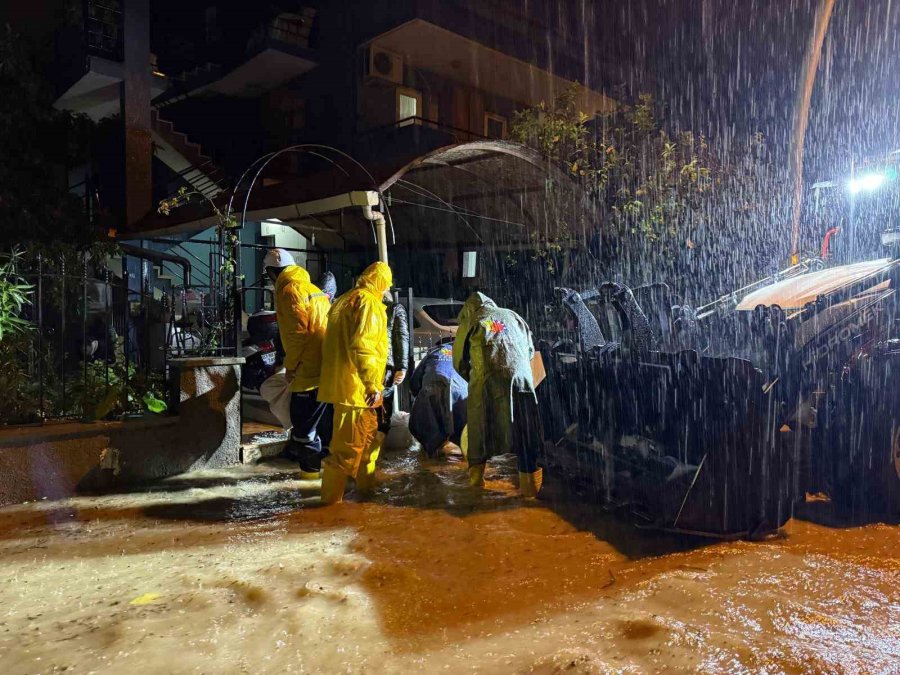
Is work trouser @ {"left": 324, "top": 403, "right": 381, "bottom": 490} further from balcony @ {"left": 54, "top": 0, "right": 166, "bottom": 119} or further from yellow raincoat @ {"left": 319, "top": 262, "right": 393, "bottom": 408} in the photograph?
balcony @ {"left": 54, "top": 0, "right": 166, "bottom": 119}

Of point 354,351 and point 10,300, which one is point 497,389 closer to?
point 354,351

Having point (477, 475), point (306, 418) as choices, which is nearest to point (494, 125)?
point (306, 418)

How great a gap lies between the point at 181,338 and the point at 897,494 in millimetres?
9079

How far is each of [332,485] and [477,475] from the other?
1271 millimetres

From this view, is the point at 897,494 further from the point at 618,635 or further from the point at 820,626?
the point at 618,635

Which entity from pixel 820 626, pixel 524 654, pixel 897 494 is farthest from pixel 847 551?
pixel 524 654

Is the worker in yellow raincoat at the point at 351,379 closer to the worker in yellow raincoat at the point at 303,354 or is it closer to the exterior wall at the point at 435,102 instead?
the worker in yellow raincoat at the point at 303,354

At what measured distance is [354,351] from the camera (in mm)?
4984

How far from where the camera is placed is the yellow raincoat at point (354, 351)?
4.98m

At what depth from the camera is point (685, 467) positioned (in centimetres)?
409

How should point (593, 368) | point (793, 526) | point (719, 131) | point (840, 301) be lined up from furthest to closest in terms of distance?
point (719, 131), point (593, 368), point (840, 301), point (793, 526)

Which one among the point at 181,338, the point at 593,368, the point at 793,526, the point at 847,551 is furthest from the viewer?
the point at 181,338

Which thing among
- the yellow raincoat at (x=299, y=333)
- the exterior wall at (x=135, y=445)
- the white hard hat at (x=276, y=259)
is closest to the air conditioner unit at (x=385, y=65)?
the white hard hat at (x=276, y=259)

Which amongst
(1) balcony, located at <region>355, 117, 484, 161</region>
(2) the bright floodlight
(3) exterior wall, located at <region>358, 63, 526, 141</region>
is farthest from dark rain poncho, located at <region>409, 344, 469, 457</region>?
(3) exterior wall, located at <region>358, 63, 526, 141</region>
